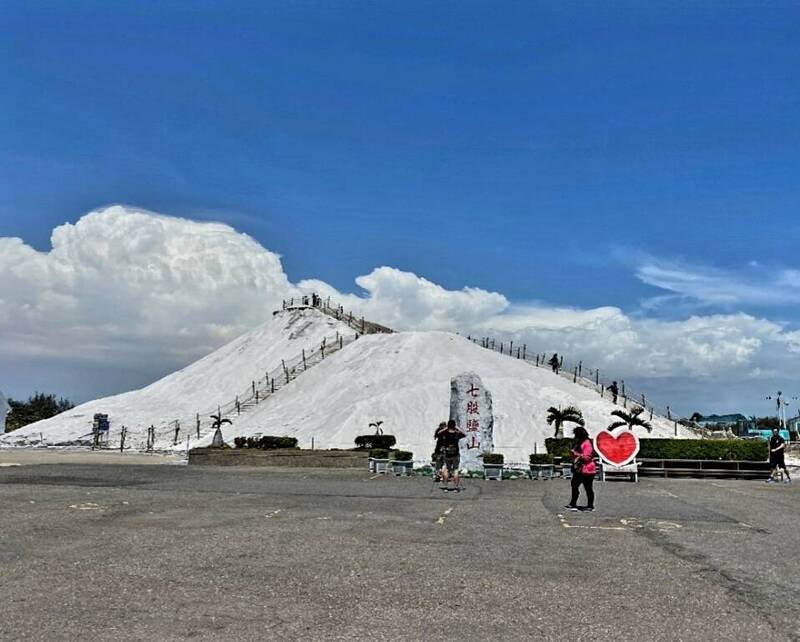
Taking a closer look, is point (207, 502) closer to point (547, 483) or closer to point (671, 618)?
point (671, 618)

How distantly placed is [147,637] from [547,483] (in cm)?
1978

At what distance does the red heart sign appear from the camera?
2327 centimetres

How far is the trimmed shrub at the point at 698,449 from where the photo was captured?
1227 inches

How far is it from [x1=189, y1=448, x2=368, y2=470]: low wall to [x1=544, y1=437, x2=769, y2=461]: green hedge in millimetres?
9051

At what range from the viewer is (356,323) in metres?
86.7

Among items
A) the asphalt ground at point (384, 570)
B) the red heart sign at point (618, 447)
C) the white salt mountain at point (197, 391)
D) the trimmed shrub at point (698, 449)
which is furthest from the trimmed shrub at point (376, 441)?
the asphalt ground at point (384, 570)

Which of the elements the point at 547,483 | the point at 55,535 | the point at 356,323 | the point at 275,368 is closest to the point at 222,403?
the point at 275,368

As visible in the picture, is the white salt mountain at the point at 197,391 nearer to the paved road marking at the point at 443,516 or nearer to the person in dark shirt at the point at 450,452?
the person in dark shirt at the point at 450,452

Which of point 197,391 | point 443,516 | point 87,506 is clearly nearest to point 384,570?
point 443,516

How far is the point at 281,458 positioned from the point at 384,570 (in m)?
26.2

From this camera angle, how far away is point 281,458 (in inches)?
1344

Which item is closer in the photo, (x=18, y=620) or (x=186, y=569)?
(x=18, y=620)

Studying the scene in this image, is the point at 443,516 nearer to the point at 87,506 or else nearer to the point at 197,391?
the point at 87,506

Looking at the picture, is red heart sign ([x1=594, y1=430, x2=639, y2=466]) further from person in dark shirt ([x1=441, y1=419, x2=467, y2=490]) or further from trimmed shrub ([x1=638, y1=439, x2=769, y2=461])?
trimmed shrub ([x1=638, y1=439, x2=769, y2=461])
